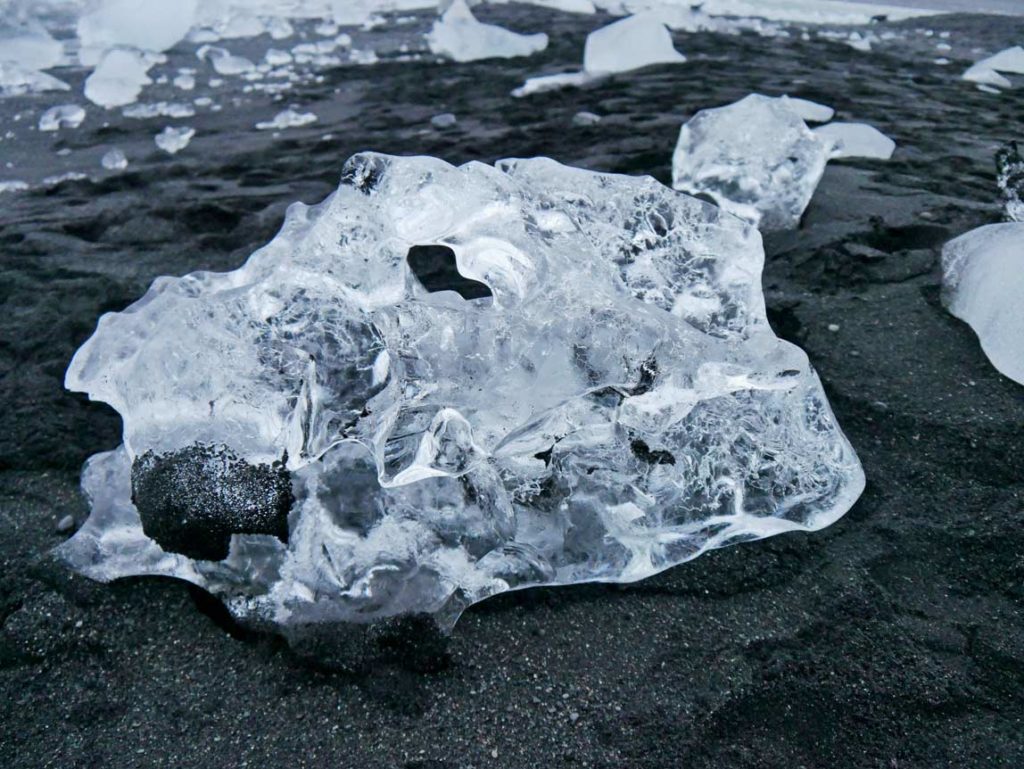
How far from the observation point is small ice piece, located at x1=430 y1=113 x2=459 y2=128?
418 centimetres

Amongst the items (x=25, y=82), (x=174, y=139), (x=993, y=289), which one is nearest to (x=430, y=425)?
(x=993, y=289)

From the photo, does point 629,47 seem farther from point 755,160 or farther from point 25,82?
point 25,82

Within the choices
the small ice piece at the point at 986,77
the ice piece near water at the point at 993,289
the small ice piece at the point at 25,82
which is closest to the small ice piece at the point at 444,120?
the ice piece near water at the point at 993,289

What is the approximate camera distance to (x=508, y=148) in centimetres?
380

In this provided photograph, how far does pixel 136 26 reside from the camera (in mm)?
6305

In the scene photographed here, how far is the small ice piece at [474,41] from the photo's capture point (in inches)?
225

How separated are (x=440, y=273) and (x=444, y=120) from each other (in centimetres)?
186

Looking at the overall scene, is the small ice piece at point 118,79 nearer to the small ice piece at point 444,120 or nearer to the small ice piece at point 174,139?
the small ice piece at point 174,139

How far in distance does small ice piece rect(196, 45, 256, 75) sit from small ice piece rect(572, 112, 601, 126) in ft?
8.74

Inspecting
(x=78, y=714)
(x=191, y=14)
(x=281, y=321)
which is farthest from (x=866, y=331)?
(x=191, y=14)

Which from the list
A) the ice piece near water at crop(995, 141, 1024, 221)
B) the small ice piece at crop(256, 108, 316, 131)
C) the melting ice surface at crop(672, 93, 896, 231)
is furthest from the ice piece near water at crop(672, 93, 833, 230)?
the small ice piece at crop(256, 108, 316, 131)

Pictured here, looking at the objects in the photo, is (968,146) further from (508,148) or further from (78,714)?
(78,714)

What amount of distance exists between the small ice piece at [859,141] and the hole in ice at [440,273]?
1.85m

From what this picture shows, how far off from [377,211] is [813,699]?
1.33 meters
